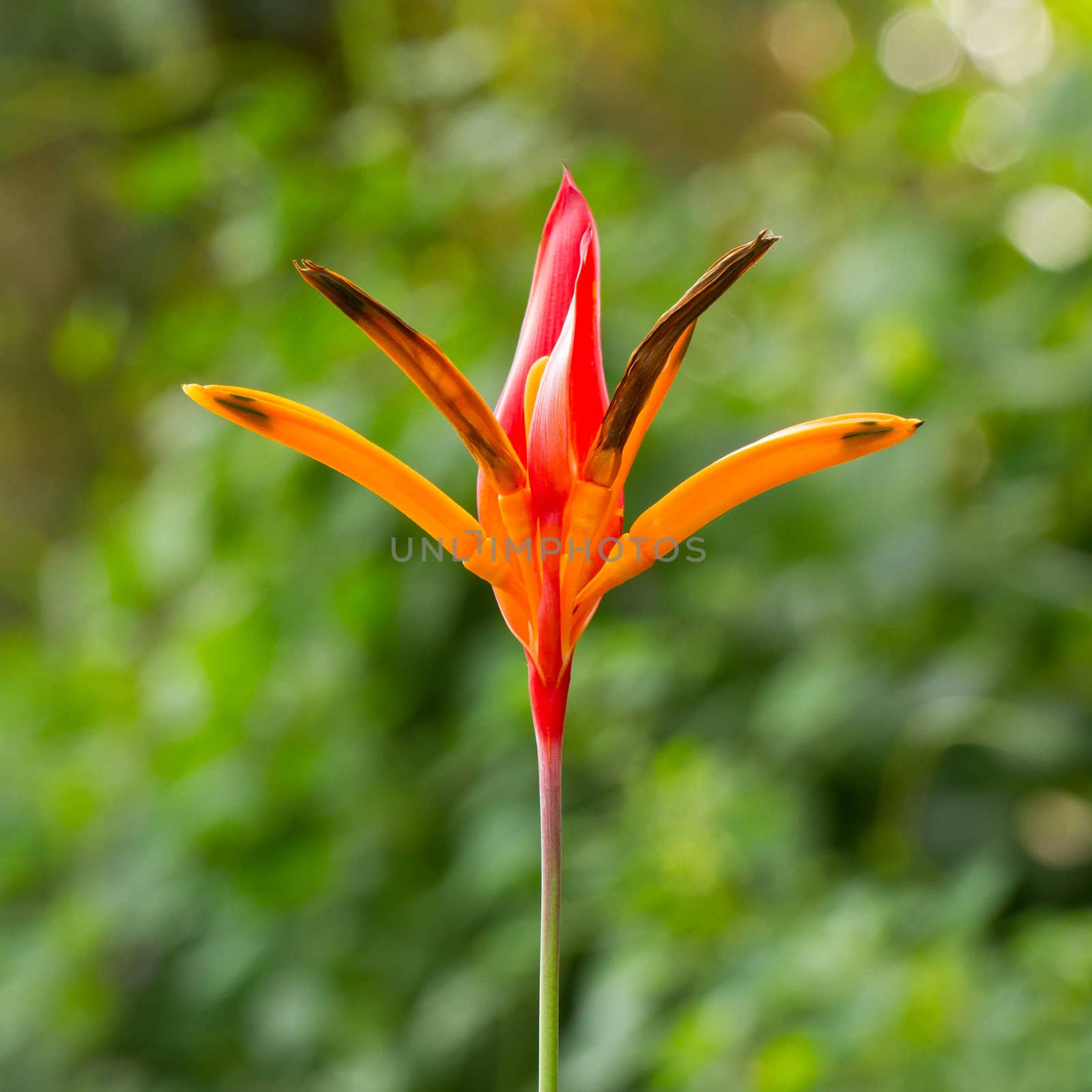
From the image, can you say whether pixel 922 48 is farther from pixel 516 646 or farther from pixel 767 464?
pixel 767 464

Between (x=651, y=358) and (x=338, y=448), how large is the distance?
41 millimetres

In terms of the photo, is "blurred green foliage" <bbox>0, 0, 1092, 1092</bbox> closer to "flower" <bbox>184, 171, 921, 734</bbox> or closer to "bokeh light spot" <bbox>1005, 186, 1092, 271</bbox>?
"bokeh light spot" <bbox>1005, 186, 1092, 271</bbox>

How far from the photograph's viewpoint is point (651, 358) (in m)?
0.14

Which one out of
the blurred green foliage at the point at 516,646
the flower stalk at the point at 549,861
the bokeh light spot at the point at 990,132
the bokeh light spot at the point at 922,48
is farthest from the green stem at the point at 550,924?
the bokeh light spot at the point at 922,48

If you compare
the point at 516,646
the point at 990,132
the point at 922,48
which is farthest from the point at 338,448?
the point at 922,48

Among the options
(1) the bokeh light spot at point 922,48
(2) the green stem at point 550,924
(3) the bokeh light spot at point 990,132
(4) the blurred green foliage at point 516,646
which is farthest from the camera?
(1) the bokeh light spot at point 922,48

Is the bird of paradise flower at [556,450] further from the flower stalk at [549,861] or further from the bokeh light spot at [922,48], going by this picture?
the bokeh light spot at [922,48]

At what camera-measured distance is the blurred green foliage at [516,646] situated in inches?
28.0

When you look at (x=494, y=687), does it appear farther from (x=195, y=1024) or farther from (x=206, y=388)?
(x=206, y=388)

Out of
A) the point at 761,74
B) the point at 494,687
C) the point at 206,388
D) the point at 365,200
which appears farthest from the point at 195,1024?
the point at 761,74

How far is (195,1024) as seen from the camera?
0.91m

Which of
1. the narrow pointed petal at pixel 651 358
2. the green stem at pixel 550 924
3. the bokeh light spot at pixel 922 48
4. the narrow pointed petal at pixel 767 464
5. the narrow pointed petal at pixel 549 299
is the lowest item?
the green stem at pixel 550 924

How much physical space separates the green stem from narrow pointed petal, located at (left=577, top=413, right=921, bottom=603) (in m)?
0.03

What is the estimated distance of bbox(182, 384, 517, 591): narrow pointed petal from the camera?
5.2 inches
